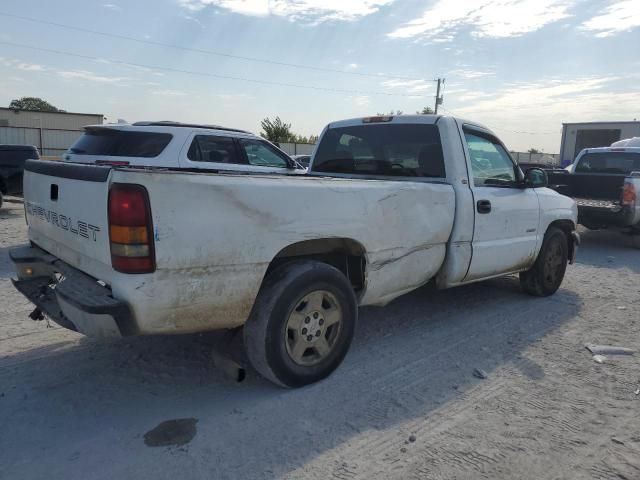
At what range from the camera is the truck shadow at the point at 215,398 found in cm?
259

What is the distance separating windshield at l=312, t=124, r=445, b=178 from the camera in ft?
14.6

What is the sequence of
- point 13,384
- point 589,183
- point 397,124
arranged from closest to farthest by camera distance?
point 13,384, point 397,124, point 589,183

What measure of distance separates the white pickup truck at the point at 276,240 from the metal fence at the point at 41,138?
26534 millimetres

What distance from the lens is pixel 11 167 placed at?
1182 cm

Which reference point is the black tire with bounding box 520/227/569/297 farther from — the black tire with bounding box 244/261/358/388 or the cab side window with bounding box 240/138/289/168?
the cab side window with bounding box 240/138/289/168

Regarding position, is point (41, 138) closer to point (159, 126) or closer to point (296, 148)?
point (296, 148)

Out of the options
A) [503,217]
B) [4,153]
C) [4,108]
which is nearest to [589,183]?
[503,217]

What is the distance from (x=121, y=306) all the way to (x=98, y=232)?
44cm

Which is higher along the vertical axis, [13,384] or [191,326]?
[191,326]

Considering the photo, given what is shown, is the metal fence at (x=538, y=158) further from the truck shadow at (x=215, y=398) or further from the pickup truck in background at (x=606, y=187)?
the truck shadow at (x=215, y=398)

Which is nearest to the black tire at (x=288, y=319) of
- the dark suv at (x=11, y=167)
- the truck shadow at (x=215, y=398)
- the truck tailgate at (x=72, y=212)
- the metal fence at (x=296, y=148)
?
the truck shadow at (x=215, y=398)

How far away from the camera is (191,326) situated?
2828mm

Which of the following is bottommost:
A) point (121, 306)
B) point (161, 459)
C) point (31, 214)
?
point (161, 459)

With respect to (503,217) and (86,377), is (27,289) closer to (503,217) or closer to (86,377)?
(86,377)
